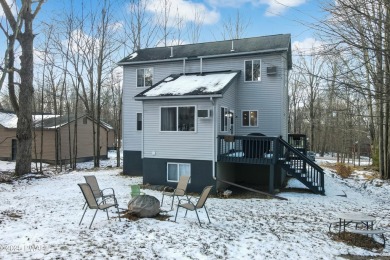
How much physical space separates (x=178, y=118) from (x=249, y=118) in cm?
375

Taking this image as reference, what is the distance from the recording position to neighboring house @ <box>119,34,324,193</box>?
12.4m

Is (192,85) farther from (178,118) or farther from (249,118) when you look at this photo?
(249,118)

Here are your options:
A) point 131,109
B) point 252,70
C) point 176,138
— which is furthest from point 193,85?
point 131,109

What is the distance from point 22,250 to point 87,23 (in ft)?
68.8

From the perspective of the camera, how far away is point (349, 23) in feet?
15.2

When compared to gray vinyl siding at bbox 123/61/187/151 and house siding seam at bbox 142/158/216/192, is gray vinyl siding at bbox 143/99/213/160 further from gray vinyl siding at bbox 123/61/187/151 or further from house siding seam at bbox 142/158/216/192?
gray vinyl siding at bbox 123/61/187/151

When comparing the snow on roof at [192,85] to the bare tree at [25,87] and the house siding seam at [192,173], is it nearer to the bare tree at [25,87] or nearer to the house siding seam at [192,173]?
the house siding seam at [192,173]

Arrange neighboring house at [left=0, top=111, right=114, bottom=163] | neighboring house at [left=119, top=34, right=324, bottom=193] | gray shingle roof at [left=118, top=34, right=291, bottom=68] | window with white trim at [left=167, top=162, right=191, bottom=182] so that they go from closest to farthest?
neighboring house at [left=119, top=34, right=324, bottom=193], window with white trim at [left=167, top=162, right=191, bottom=182], gray shingle roof at [left=118, top=34, right=291, bottom=68], neighboring house at [left=0, top=111, right=114, bottom=163]

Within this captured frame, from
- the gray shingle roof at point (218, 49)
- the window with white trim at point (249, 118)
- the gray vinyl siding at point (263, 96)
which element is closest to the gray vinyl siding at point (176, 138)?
the gray vinyl siding at point (263, 96)

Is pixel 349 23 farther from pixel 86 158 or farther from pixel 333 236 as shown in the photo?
pixel 86 158

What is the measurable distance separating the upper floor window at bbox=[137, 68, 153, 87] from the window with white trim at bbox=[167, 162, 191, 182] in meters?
5.31

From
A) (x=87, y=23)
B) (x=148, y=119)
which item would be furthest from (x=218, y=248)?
(x=87, y=23)

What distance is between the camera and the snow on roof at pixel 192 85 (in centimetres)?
1268

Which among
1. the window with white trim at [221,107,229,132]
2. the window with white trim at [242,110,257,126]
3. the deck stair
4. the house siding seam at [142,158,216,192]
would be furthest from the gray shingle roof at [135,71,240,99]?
the deck stair
